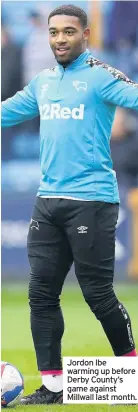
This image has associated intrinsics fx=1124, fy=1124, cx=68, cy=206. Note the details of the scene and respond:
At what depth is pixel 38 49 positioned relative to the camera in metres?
17.5

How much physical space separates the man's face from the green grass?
74.6 inches

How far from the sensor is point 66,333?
9.77 m

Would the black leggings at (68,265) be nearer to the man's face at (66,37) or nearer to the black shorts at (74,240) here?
the black shorts at (74,240)

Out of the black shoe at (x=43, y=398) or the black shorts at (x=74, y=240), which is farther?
the black shoe at (x=43, y=398)

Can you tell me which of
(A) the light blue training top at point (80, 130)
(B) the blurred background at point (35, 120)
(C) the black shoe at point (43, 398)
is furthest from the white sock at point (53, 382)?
(B) the blurred background at point (35, 120)

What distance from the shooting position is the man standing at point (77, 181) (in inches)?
238

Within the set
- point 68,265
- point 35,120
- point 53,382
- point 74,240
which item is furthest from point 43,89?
point 35,120

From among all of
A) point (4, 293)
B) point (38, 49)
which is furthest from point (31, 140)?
point (4, 293)

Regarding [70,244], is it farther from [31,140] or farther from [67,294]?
[31,140]
